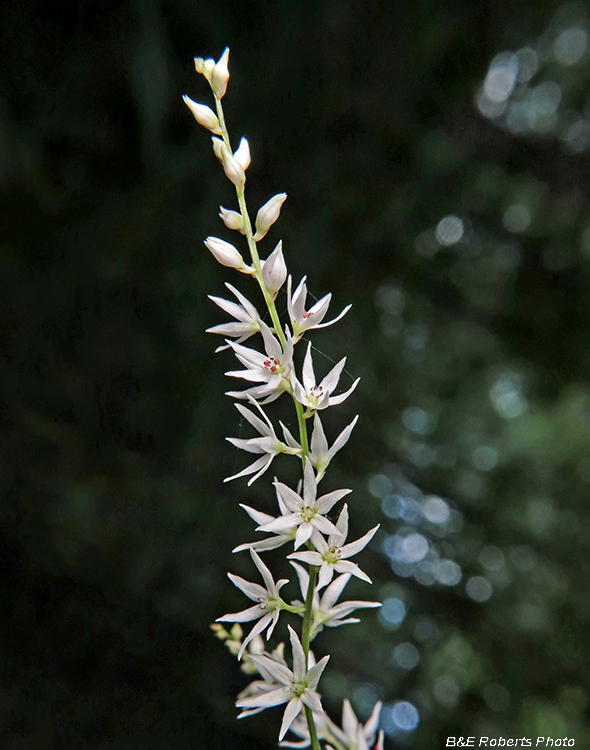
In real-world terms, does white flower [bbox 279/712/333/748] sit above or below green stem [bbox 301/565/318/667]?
below

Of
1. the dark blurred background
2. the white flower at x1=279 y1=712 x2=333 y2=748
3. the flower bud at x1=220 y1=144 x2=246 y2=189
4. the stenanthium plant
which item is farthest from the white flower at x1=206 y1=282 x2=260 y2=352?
the dark blurred background

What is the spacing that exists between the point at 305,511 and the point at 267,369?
16 cm

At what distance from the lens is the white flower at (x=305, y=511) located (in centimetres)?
→ 57

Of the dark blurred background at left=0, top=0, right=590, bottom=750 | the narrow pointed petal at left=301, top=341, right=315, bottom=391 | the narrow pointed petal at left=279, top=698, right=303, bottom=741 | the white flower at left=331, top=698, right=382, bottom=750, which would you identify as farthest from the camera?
the dark blurred background at left=0, top=0, right=590, bottom=750

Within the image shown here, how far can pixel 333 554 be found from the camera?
23.8 inches

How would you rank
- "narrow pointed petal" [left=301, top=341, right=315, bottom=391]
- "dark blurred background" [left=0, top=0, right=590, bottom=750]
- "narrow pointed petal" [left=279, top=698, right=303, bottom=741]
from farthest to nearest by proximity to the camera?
"dark blurred background" [left=0, top=0, right=590, bottom=750], "narrow pointed petal" [left=301, top=341, right=315, bottom=391], "narrow pointed petal" [left=279, top=698, right=303, bottom=741]

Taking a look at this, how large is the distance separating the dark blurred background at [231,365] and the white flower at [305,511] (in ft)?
4.00

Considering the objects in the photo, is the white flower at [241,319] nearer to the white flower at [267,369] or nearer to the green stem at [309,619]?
the white flower at [267,369]

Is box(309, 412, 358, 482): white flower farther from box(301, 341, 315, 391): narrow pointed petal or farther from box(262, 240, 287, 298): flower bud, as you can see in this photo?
box(262, 240, 287, 298): flower bud

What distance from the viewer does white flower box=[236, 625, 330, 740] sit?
586 mm

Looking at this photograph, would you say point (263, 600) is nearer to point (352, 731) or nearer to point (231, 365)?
point (352, 731)

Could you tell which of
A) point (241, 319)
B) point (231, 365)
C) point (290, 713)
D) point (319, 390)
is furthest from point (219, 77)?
point (231, 365)

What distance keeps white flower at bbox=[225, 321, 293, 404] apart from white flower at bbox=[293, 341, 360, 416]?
0.08 ft

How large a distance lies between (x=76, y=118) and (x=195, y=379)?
927 millimetres
